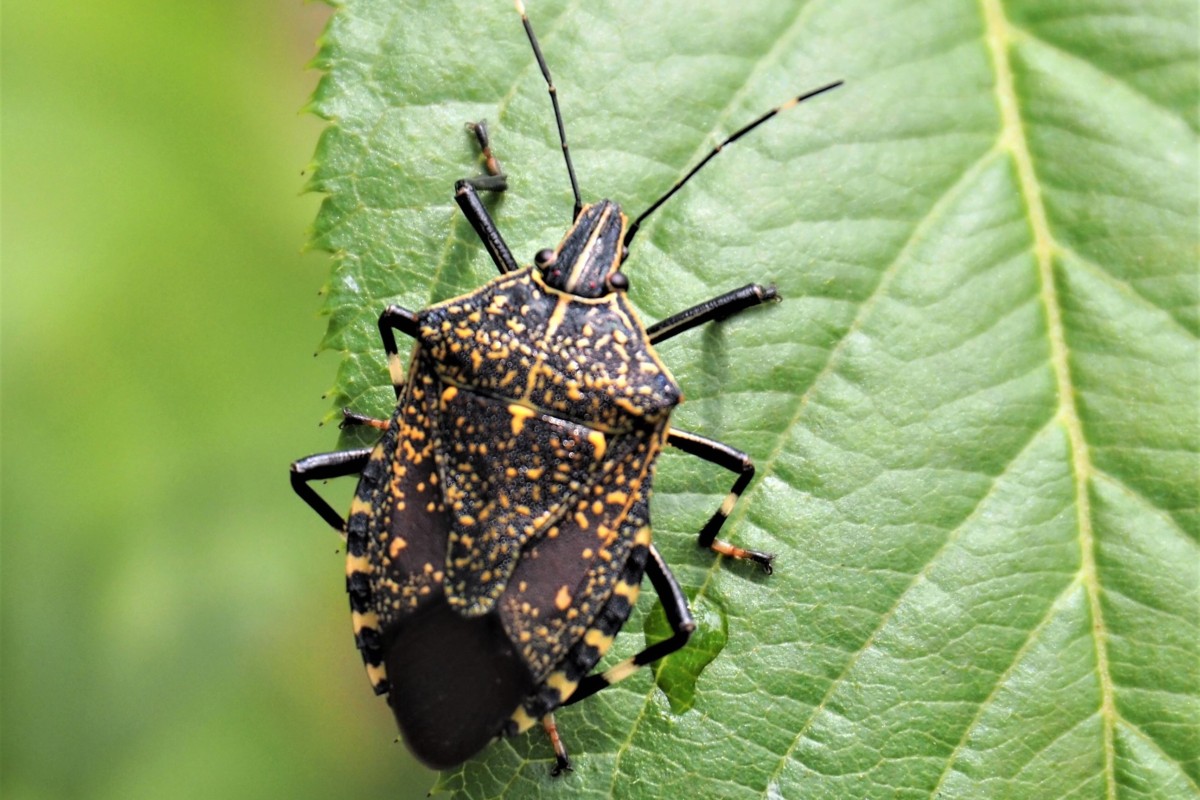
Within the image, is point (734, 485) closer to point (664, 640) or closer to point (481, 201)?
point (664, 640)

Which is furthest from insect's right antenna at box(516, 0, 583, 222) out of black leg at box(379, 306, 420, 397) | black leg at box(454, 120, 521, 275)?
black leg at box(379, 306, 420, 397)

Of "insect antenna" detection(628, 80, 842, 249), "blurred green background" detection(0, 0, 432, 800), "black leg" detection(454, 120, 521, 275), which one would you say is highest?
"insect antenna" detection(628, 80, 842, 249)

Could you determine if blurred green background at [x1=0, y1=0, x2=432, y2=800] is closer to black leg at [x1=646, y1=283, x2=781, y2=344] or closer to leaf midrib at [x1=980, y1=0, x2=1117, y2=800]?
black leg at [x1=646, y1=283, x2=781, y2=344]

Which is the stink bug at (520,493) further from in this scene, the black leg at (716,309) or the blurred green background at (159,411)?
the blurred green background at (159,411)

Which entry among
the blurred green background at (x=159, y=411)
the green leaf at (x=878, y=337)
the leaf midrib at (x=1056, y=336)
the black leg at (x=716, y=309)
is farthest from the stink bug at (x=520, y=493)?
the blurred green background at (x=159, y=411)

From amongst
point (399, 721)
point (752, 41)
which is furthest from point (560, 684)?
point (752, 41)

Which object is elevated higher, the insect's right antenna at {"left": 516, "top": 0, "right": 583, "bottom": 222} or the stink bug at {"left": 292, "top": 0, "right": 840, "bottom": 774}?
the insect's right antenna at {"left": 516, "top": 0, "right": 583, "bottom": 222}

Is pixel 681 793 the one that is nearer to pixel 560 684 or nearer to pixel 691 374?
pixel 560 684

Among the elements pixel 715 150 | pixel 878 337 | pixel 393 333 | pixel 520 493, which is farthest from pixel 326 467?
pixel 878 337
